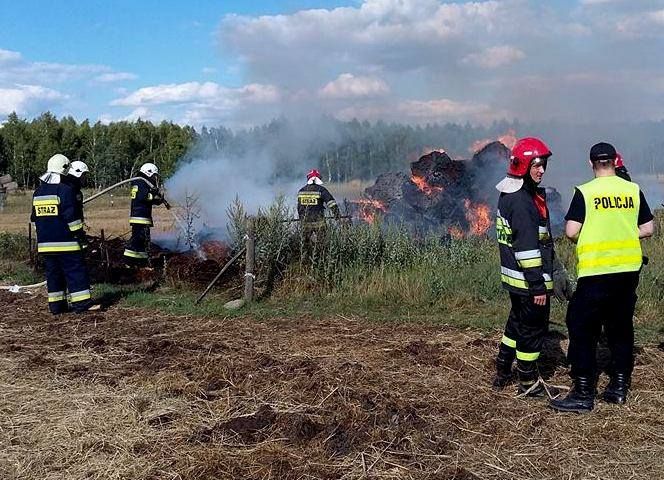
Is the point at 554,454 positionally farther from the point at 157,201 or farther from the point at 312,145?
the point at 312,145

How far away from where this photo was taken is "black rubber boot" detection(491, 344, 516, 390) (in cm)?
571

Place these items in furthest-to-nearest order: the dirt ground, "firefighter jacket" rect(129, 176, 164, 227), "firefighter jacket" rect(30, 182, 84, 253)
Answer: "firefighter jacket" rect(129, 176, 164, 227), "firefighter jacket" rect(30, 182, 84, 253), the dirt ground

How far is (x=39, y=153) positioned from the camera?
4041 cm

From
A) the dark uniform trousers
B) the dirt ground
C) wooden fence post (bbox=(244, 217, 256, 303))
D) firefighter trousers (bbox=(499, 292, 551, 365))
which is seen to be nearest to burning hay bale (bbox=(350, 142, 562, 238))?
wooden fence post (bbox=(244, 217, 256, 303))

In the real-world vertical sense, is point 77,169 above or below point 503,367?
above

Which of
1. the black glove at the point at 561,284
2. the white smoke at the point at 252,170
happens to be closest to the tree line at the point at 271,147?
the white smoke at the point at 252,170

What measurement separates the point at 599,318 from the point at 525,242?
85 cm

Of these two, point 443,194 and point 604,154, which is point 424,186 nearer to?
point 443,194

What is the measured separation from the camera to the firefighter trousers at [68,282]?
905cm

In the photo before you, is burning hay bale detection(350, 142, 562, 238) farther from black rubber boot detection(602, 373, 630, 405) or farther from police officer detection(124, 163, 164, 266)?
black rubber boot detection(602, 373, 630, 405)

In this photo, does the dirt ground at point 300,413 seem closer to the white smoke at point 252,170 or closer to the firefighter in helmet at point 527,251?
the firefighter in helmet at point 527,251

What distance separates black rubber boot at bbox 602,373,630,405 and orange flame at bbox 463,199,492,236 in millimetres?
10200

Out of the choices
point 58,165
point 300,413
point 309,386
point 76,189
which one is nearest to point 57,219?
point 76,189

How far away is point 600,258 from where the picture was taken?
5.07 metres
